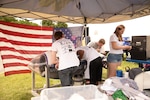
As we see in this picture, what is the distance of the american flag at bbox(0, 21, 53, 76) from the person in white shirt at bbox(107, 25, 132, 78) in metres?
1.77

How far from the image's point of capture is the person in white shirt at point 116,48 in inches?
132

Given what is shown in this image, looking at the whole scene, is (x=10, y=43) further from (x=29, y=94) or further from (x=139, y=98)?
(x=139, y=98)

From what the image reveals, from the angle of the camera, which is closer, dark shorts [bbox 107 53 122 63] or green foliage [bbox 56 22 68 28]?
dark shorts [bbox 107 53 122 63]

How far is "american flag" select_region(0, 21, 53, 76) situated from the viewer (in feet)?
12.3

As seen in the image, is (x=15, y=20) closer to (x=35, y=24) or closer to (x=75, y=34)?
(x=35, y=24)

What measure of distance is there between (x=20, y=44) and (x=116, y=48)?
2001 mm

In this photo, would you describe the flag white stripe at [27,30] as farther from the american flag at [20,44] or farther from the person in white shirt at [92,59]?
the person in white shirt at [92,59]

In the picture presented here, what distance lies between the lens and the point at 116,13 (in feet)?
14.8

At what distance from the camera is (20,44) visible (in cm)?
411

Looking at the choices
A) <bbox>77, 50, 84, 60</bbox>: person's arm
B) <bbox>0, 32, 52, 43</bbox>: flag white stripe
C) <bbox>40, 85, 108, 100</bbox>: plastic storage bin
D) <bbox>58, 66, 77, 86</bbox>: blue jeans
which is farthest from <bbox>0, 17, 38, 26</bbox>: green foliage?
<bbox>40, 85, 108, 100</bbox>: plastic storage bin

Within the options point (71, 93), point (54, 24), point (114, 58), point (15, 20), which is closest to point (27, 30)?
point (15, 20)

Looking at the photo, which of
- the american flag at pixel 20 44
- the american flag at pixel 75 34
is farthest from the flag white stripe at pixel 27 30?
the american flag at pixel 75 34

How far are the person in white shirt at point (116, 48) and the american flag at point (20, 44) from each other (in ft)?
5.81

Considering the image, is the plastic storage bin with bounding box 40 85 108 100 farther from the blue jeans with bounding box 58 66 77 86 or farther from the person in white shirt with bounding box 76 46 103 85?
the person in white shirt with bounding box 76 46 103 85
